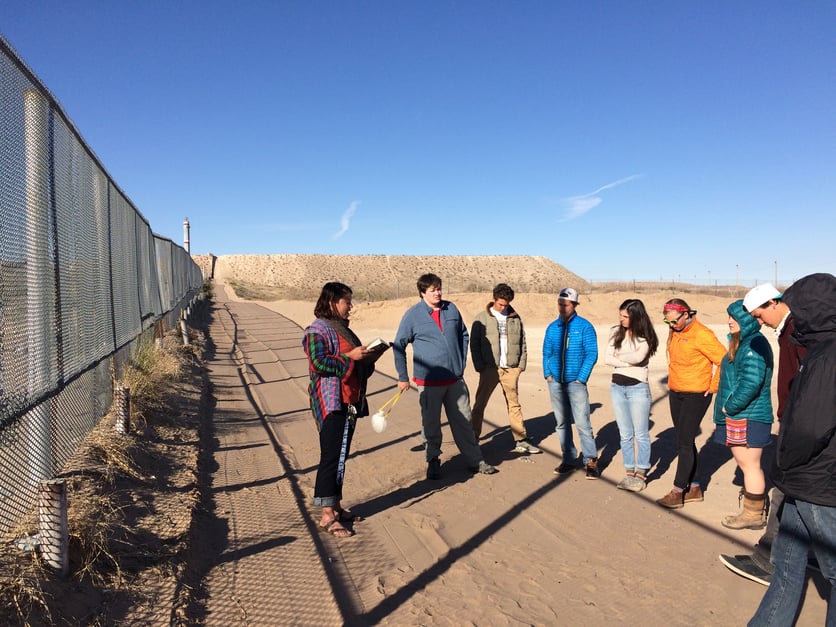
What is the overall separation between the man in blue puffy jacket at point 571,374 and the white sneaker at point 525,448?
64 centimetres

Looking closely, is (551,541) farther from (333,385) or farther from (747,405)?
(333,385)

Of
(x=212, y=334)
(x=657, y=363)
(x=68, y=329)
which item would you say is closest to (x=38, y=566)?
(x=68, y=329)

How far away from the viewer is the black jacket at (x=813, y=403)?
2584mm

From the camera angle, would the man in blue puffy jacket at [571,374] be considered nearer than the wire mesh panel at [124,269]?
Yes

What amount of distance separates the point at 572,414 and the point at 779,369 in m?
2.46

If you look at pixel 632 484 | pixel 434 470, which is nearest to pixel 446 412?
pixel 434 470

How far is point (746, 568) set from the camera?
4.01 m

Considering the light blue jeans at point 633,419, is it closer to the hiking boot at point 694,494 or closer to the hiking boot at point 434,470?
the hiking boot at point 694,494

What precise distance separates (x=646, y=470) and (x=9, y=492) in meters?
5.18

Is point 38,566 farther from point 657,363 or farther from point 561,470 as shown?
point 657,363

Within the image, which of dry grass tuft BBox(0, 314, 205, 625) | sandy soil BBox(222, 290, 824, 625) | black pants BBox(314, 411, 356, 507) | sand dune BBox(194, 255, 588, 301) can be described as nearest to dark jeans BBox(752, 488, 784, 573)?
sandy soil BBox(222, 290, 824, 625)

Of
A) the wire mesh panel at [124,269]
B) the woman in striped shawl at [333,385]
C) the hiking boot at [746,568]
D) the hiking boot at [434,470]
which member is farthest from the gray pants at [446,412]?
the wire mesh panel at [124,269]

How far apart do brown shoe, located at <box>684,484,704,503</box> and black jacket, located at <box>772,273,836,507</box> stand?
279 cm

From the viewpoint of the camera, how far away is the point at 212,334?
21.1 m
